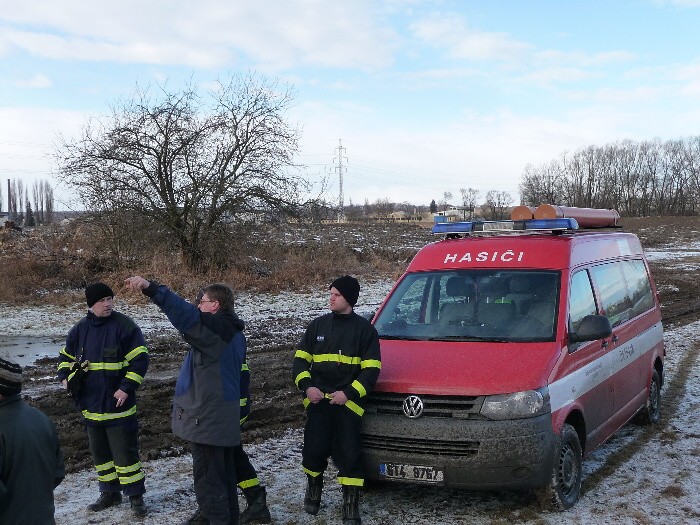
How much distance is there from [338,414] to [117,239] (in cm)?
1870

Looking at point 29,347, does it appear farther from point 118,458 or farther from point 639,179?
point 639,179

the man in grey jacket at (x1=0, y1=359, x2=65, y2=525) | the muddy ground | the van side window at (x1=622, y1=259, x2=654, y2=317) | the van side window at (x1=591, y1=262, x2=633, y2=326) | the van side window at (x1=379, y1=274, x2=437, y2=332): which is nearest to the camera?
the man in grey jacket at (x1=0, y1=359, x2=65, y2=525)

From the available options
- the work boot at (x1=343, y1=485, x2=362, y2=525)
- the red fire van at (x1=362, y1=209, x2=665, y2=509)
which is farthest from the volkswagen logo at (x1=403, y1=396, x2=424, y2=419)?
the work boot at (x1=343, y1=485, x2=362, y2=525)

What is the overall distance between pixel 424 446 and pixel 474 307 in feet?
5.02

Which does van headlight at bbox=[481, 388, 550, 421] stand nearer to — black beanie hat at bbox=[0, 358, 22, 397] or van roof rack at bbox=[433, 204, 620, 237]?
van roof rack at bbox=[433, 204, 620, 237]

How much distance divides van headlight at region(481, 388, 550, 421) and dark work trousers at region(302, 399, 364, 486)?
942 millimetres

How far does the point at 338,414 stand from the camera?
5094 mm

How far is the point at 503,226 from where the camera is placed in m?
7.04

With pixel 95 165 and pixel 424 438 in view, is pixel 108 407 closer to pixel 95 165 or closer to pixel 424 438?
pixel 424 438

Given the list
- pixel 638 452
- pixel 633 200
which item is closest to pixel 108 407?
pixel 638 452

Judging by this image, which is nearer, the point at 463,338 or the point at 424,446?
the point at 424,446

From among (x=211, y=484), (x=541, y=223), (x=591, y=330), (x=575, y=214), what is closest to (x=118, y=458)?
(x=211, y=484)

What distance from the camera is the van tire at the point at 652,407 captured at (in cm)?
748

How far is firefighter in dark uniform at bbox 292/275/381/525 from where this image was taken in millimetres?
5027
